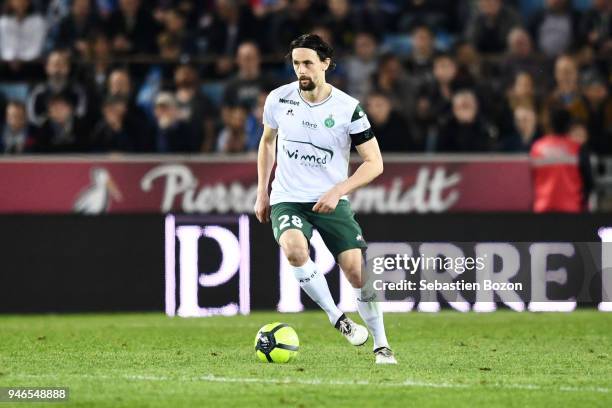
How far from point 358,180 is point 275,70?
9.49 metres

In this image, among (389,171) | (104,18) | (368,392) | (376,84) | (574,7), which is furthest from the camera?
(574,7)

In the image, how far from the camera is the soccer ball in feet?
33.2

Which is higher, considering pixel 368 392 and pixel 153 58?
pixel 153 58

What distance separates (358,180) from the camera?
31.8 feet

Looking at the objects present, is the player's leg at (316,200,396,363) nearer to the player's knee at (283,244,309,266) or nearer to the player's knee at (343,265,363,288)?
the player's knee at (343,265,363,288)

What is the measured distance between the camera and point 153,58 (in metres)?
18.7

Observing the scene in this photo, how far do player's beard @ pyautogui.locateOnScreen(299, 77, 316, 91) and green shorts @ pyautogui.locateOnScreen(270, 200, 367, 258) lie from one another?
0.81 metres

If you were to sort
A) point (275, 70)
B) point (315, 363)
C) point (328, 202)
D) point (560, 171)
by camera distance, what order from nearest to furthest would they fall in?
point (328, 202) < point (315, 363) < point (560, 171) < point (275, 70)

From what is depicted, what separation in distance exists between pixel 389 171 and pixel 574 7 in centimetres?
591

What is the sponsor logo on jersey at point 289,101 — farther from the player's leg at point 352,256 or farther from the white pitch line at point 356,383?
the white pitch line at point 356,383

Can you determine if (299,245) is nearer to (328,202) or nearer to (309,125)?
(328,202)

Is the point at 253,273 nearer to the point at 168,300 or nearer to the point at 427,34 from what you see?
the point at 168,300

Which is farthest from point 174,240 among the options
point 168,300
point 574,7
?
point 574,7

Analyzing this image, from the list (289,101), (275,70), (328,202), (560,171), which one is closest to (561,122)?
(560,171)
